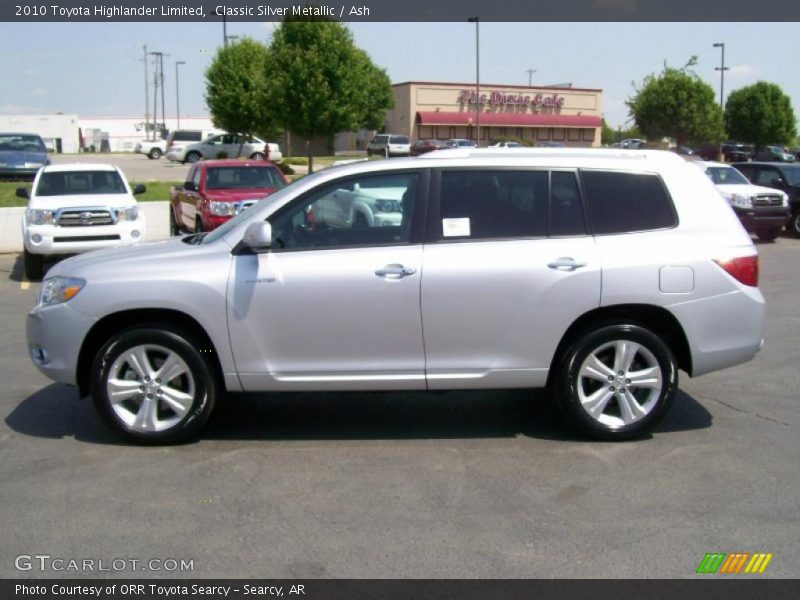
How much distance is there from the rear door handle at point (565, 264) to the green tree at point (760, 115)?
58.5 meters

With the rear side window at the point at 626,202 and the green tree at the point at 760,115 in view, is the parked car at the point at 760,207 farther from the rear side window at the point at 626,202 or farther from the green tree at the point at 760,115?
the green tree at the point at 760,115

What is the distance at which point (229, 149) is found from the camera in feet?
148

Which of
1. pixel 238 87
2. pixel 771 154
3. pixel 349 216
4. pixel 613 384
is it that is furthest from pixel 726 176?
pixel 771 154

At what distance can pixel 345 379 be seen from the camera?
588cm

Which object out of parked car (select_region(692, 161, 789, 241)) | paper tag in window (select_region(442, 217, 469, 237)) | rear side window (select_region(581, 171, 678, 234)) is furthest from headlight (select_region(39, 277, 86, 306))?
parked car (select_region(692, 161, 789, 241))

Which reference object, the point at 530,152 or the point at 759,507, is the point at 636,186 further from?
the point at 759,507

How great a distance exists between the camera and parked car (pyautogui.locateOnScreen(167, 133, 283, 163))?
4403 centimetres

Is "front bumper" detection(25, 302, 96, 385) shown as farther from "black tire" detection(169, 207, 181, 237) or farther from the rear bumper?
"black tire" detection(169, 207, 181, 237)

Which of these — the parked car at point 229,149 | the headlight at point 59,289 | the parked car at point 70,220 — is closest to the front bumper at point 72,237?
the parked car at point 70,220

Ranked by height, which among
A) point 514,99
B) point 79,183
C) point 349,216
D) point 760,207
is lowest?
point 760,207

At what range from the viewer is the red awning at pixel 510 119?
220 ft

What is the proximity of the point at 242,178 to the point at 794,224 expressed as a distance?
13297 millimetres

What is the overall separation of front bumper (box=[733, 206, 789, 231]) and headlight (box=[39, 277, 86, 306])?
16780 millimetres

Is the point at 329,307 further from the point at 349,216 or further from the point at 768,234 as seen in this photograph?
the point at 768,234
